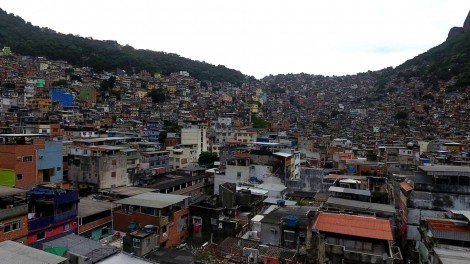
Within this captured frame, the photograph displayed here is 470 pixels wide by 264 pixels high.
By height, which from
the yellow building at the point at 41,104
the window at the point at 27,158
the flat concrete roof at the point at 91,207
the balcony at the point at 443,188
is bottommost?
the flat concrete roof at the point at 91,207

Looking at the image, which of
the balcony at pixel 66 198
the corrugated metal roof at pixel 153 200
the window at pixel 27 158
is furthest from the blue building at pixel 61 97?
the balcony at pixel 66 198

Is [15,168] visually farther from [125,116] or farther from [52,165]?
[125,116]

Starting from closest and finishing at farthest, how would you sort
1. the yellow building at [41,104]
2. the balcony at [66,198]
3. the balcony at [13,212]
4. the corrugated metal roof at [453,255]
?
the corrugated metal roof at [453,255] < the balcony at [13,212] < the balcony at [66,198] < the yellow building at [41,104]

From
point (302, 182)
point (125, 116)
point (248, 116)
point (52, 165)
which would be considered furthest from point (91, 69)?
point (302, 182)

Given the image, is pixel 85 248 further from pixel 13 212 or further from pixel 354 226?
pixel 354 226

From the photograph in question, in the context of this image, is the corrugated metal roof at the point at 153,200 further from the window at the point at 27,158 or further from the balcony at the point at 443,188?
the balcony at the point at 443,188

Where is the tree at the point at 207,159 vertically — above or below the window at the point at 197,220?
above
